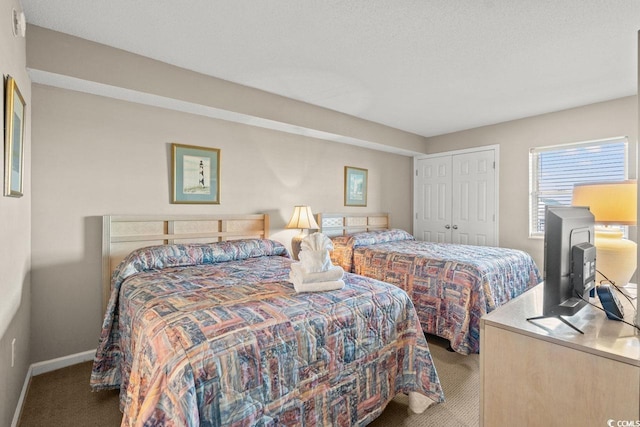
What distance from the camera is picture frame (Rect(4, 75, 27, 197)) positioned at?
1.57 m

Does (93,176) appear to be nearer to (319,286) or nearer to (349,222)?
(319,286)

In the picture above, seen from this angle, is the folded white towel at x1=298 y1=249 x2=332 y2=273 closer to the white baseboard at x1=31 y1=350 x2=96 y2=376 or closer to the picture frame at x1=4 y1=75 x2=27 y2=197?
the picture frame at x1=4 y1=75 x2=27 y2=197

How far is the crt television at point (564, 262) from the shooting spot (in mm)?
1269

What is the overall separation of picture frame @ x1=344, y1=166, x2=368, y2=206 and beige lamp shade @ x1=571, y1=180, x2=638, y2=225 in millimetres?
2896

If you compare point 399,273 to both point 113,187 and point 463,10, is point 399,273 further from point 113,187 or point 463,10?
point 113,187

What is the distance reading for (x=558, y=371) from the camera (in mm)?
1158

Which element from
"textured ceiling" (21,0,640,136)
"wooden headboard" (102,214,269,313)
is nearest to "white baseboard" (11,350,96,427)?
"wooden headboard" (102,214,269,313)

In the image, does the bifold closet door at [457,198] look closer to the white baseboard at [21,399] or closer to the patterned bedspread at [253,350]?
the patterned bedspread at [253,350]

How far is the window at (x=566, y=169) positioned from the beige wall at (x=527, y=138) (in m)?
0.08

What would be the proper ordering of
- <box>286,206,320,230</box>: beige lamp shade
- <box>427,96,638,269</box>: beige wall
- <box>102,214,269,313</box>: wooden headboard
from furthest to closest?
<box>286,206,320,230</box>: beige lamp shade < <box>427,96,638,269</box>: beige wall < <box>102,214,269,313</box>: wooden headboard

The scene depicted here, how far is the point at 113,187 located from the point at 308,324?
7.46 feet

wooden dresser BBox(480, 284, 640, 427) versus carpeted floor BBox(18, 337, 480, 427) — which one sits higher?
wooden dresser BBox(480, 284, 640, 427)

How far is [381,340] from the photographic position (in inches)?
72.1

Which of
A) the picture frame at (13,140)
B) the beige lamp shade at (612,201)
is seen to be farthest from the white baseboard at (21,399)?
the beige lamp shade at (612,201)
